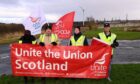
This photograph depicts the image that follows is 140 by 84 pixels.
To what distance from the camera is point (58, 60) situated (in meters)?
12.3

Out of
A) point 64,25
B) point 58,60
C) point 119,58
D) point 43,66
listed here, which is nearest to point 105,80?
point 58,60

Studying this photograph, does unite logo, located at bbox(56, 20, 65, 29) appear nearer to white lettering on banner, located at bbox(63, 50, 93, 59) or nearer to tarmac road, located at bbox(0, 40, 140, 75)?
tarmac road, located at bbox(0, 40, 140, 75)

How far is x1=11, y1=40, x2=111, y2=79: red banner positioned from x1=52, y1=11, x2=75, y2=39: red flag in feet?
10.5

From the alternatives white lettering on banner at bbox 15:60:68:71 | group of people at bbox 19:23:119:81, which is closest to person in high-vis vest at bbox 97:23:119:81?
group of people at bbox 19:23:119:81

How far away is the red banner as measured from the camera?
12.2 m

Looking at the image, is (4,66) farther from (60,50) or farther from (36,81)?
(60,50)

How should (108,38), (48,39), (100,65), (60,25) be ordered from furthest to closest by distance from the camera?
(60,25) < (48,39) < (108,38) < (100,65)

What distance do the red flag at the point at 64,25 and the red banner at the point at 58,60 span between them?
10.5 ft

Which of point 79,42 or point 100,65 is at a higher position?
point 79,42

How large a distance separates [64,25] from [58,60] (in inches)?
136

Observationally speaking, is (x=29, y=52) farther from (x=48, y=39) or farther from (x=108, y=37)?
(x=108, y=37)

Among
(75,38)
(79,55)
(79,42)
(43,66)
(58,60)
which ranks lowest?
(43,66)

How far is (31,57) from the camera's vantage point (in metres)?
12.3

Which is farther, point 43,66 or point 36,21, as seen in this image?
point 36,21
